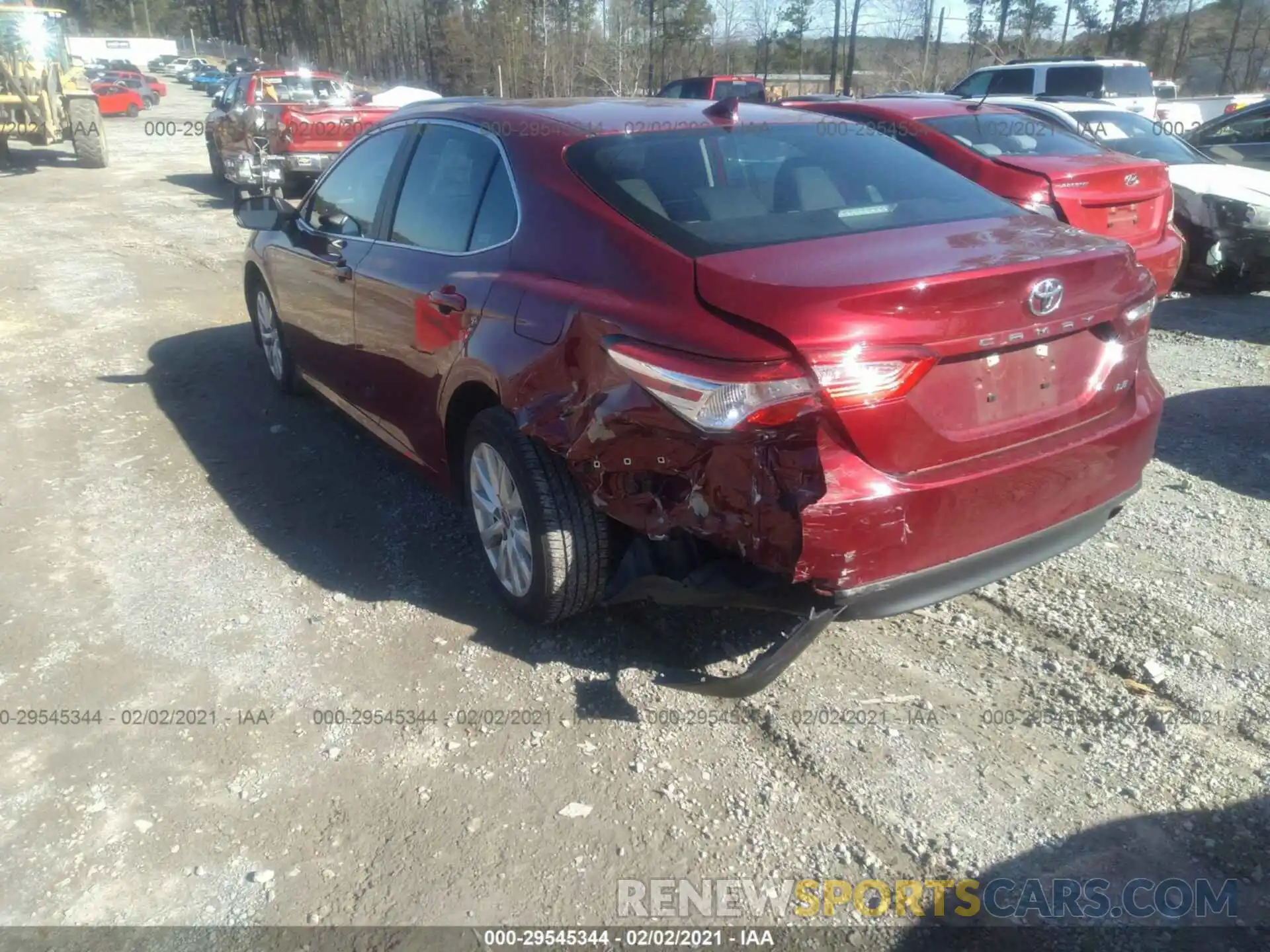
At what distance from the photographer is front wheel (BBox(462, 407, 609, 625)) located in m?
3.21

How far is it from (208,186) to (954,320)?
1674 centimetres

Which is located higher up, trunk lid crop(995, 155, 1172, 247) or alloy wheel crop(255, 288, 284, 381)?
trunk lid crop(995, 155, 1172, 247)

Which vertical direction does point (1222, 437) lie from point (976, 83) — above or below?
below

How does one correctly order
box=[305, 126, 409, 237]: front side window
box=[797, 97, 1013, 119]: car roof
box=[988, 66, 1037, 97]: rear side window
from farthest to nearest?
1. box=[988, 66, 1037, 97]: rear side window
2. box=[797, 97, 1013, 119]: car roof
3. box=[305, 126, 409, 237]: front side window

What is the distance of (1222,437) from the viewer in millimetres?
5148

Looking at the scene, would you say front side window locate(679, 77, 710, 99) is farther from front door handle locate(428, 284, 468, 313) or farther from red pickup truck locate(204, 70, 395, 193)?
front door handle locate(428, 284, 468, 313)

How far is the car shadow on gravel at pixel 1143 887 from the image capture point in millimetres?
2318

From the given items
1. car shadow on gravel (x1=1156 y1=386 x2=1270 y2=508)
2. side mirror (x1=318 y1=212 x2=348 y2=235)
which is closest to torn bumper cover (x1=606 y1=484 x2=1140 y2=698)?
car shadow on gravel (x1=1156 y1=386 x2=1270 y2=508)

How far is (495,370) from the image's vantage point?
10.8 feet

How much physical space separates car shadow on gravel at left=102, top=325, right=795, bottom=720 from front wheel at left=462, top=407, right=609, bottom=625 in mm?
217

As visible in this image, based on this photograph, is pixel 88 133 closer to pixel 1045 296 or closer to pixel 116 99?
pixel 1045 296

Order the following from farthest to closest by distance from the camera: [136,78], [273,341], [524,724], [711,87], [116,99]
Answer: [136,78] → [116,99] → [711,87] → [273,341] → [524,724]

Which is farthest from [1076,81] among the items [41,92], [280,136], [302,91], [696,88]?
[41,92]

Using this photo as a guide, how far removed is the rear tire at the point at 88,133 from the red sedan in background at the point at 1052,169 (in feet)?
53.6
